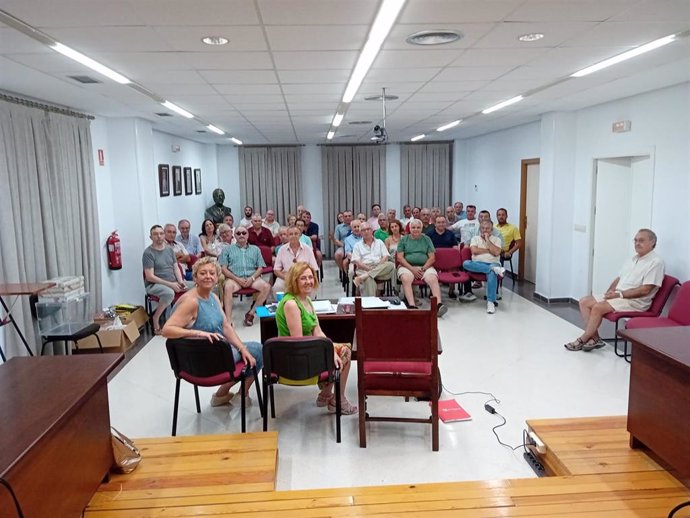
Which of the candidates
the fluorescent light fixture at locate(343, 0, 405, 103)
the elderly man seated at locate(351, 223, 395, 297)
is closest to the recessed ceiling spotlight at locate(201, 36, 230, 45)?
the fluorescent light fixture at locate(343, 0, 405, 103)

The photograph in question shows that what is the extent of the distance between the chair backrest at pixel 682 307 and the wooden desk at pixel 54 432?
4405 mm

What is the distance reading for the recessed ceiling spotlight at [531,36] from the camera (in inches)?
128

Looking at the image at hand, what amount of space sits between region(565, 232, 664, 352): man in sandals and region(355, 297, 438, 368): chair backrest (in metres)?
2.60

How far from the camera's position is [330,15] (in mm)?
2807

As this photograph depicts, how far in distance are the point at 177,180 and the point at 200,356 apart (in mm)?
6376

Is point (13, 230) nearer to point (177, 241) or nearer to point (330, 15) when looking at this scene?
point (177, 241)

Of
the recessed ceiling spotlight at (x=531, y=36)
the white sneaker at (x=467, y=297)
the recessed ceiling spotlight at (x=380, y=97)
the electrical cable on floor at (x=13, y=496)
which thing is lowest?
the white sneaker at (x=467, y=297)

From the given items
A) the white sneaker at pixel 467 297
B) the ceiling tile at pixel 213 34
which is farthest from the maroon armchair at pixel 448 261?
the ceiling tile at pixel 213 34

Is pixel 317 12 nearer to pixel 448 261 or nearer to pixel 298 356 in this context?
pixel 298 356

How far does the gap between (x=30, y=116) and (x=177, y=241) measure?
2.69 metres

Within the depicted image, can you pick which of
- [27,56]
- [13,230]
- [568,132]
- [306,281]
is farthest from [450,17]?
[568,132]

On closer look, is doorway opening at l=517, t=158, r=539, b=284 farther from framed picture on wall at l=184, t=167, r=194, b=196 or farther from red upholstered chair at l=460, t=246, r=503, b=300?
framed picture on wall at l=184, t=167, r=194, b=196

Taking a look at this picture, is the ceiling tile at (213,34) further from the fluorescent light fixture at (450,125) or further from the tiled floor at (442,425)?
the fluorescent light fixture at (450,125)

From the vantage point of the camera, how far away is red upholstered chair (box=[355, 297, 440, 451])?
322cm
